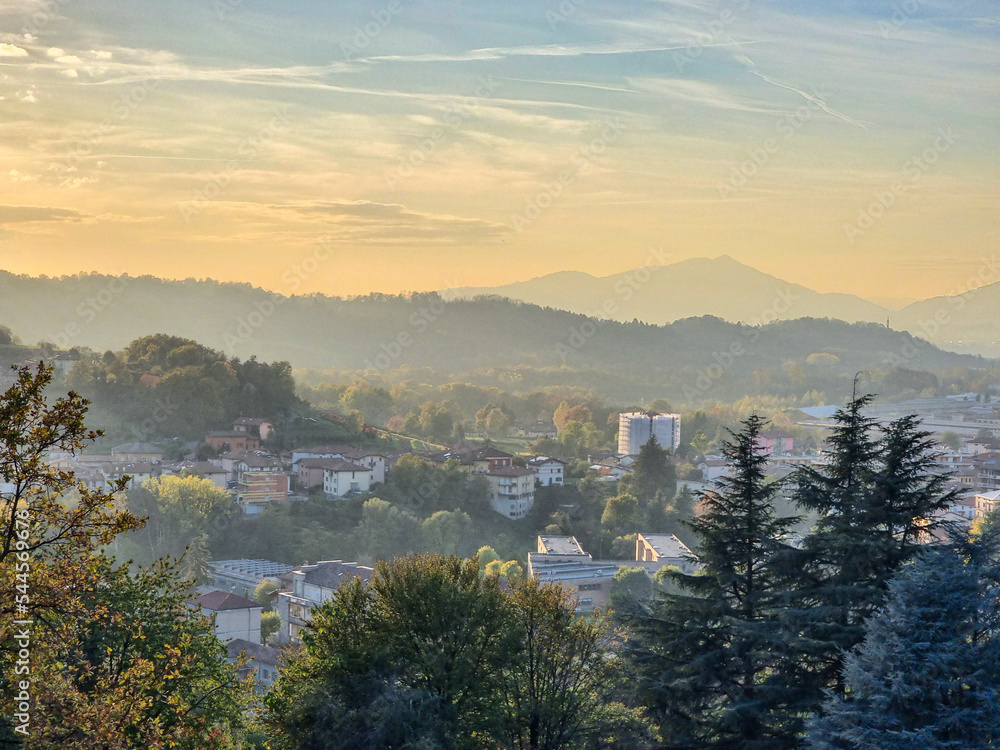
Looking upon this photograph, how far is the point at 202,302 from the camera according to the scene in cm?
12388

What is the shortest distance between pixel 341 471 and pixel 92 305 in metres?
77.5

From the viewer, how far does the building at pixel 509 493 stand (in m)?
42.0

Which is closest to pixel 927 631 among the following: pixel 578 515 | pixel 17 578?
pixel 17 578

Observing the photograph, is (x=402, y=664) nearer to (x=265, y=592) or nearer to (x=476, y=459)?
(x=265, y=592)

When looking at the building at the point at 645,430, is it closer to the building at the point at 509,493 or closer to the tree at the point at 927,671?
the building at the point at 509,493

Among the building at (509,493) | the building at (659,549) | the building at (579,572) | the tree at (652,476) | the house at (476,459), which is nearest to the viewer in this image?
the building at (579,572)

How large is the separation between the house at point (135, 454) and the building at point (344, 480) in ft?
24.6

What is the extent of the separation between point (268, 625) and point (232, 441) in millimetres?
19417

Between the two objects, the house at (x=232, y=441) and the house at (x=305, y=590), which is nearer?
the house at (x=305, y=590)

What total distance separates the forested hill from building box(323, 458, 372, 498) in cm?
7064

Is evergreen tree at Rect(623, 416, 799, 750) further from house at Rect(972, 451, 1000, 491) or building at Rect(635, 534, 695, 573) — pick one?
house at Rect(972, 451, 1000, 491)

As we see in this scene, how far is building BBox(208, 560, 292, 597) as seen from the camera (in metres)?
29.5

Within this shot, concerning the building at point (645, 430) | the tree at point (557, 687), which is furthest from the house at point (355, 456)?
the tree at point (557, 687)

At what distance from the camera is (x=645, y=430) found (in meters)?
60.5
